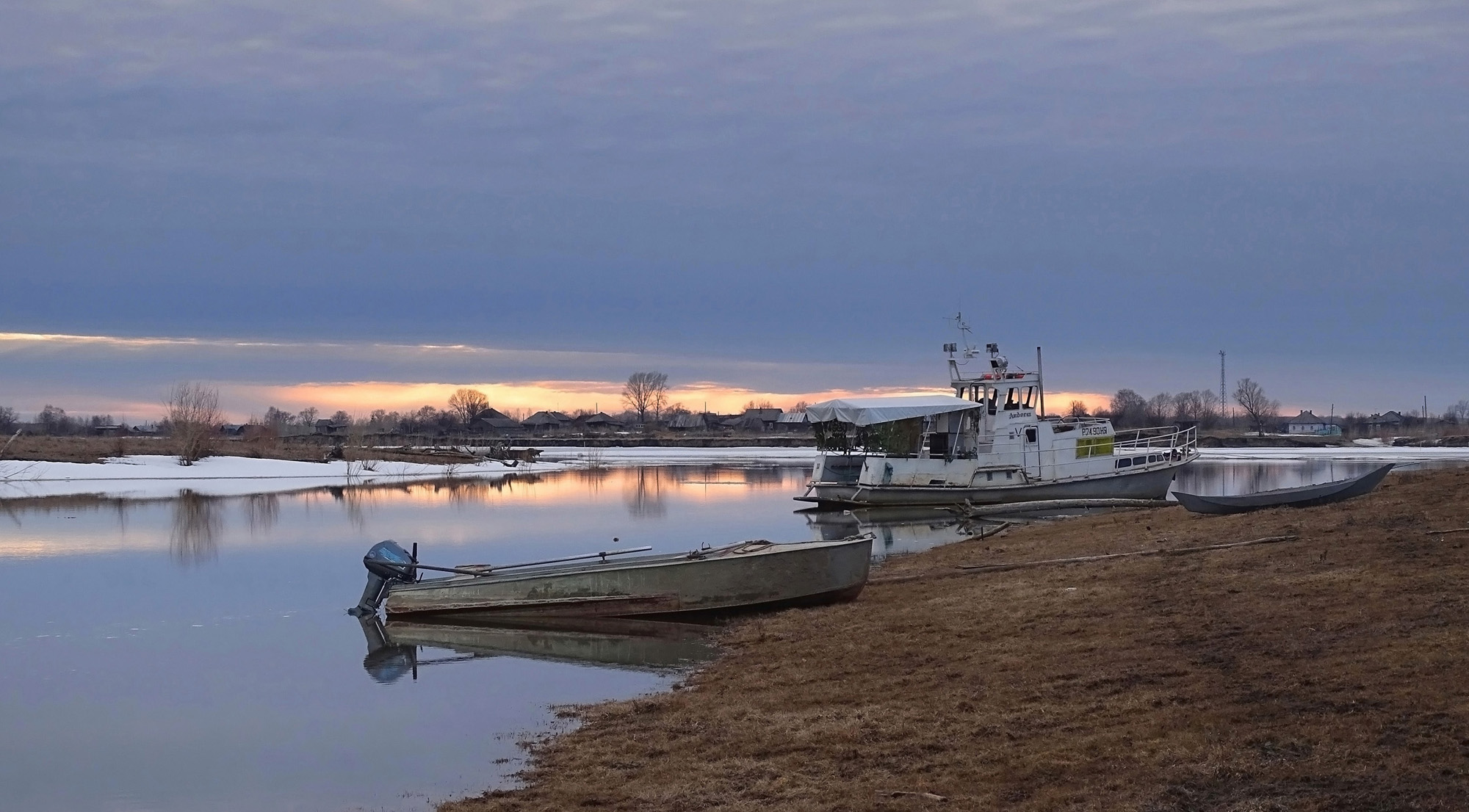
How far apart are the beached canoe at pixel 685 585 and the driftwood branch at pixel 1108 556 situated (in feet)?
7.89

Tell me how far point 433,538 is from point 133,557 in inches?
265

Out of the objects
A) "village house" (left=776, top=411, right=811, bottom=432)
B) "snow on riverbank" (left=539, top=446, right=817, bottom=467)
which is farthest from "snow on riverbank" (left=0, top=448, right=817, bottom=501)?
"village house" (left=776, top=411, right=811, bottom=432)

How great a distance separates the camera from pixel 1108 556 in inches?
764

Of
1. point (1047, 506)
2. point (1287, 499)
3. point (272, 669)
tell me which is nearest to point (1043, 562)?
point (1287, 499)

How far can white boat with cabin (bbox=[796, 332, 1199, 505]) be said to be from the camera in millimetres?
40594

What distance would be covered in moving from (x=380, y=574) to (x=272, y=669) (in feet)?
13.7

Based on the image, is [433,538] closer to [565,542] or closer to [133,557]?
[565,542]

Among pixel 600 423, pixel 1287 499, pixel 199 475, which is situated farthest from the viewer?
pixel 600 423

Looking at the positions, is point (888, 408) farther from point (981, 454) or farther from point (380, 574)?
point (380, 574)

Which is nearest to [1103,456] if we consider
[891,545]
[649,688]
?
[891,545]

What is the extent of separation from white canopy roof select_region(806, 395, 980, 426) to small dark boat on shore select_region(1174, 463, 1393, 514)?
15416mm

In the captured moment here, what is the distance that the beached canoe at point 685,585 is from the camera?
18.3m

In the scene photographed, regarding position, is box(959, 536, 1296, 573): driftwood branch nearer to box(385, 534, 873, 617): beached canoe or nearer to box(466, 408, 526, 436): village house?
box(385, 534, 873, 617): beached canoe

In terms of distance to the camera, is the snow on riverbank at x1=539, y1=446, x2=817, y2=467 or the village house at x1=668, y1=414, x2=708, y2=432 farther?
the village house at x1=668, y1=414, x2=708, y2=432
